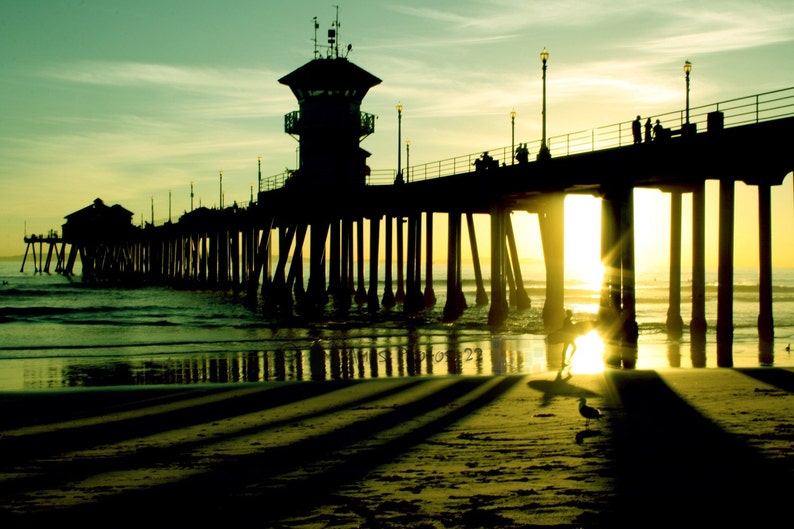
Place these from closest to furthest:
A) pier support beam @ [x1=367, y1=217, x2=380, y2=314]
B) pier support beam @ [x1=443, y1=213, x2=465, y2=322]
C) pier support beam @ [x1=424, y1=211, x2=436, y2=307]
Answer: pier support beam @ [x1=443, y1=213, x2=465, y2=322] → pier support beam @ [x1=424, y1=211, x2=436, y2=307] → pier support beam @ [x1=367, y1=217, x2=380, y2=314]

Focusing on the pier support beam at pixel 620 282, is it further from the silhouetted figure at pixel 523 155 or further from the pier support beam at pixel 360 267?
the pier support beam at pixel 360 267

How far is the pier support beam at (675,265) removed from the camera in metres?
23.4

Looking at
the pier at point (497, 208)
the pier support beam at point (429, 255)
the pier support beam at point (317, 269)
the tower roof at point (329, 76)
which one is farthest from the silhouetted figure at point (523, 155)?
the tower roof at point (329, 76)

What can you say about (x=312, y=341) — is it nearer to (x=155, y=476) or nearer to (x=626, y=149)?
(x=626, y=149)

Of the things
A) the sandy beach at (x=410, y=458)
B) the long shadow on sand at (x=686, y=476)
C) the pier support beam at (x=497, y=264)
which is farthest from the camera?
the pier support beam at (x=497, y=264)

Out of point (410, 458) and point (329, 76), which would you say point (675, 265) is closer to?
point (410, 458)

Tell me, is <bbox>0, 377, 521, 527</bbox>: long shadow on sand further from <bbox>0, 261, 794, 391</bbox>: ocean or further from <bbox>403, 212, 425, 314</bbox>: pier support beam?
<bbox>403, 212, 425, 314</bbox>: pier support beam

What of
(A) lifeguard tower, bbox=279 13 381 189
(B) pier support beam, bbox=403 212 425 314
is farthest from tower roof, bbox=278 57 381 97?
(B) pier support beam, bbox=403 212 425 314

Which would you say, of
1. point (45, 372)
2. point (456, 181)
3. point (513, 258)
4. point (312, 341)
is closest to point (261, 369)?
point (45, 372)

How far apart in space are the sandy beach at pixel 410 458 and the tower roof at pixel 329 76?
100 ft

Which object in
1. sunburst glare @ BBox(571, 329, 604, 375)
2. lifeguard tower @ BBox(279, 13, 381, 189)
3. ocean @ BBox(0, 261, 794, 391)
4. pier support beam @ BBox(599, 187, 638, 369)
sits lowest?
ocean @ BBox(0, 261, 794, 391)

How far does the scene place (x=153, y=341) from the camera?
81.4 ft

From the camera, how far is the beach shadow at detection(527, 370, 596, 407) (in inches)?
417

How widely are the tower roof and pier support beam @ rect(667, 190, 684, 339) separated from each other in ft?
68.5
